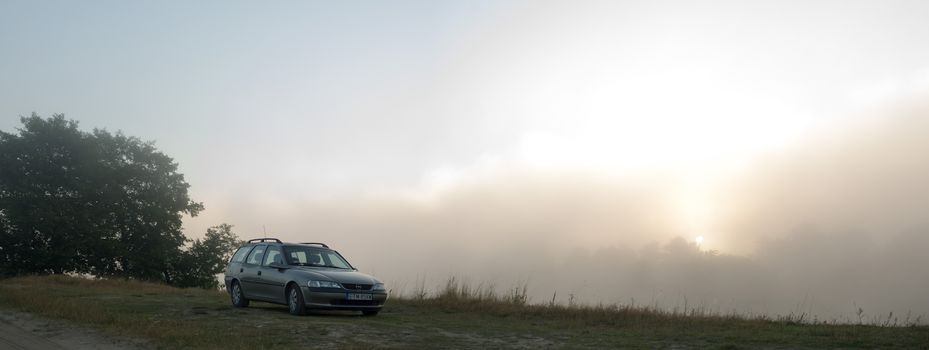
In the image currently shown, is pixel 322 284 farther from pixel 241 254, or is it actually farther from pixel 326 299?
pixel 241 254

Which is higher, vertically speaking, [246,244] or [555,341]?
[246,244]

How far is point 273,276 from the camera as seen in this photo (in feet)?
49.0

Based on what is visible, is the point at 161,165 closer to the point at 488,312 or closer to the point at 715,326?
the point at 488,312

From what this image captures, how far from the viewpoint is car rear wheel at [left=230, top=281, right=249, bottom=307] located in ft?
52.4

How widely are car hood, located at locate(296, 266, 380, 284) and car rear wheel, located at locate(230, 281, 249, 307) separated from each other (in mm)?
2208

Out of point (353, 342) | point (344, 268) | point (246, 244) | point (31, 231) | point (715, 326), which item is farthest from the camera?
point (31, 231)

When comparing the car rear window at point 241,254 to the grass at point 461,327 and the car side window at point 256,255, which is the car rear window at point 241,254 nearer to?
the car side window at point 256,255

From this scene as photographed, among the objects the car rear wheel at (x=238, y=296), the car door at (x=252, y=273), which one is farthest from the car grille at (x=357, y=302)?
the car rear wheel at (x=238, y=296)

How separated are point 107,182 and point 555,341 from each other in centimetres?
3537

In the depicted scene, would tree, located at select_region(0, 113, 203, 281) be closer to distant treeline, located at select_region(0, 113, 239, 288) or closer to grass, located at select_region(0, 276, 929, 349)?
distant treeline, located at select_region(0, 113, 239, 288)

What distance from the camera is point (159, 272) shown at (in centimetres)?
3984

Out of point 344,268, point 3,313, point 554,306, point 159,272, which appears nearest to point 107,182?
point 159,272

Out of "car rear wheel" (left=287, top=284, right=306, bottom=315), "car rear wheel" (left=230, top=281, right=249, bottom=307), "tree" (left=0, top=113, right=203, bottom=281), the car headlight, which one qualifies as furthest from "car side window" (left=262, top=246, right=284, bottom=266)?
"tree" (left=0, top=113, right=203, bottom=281)

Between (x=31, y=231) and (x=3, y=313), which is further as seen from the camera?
(x=31, y=231)
